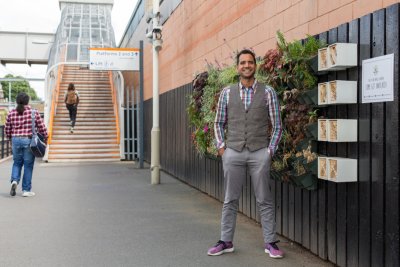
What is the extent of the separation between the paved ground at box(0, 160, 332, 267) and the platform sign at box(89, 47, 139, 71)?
5554 mm

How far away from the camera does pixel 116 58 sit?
14469 mm

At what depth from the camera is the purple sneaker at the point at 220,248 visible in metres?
4.63

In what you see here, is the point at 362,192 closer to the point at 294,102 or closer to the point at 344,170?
the point at 344,170

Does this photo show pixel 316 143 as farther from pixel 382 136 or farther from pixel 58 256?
pixel 58 256

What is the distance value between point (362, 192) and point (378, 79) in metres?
0.88

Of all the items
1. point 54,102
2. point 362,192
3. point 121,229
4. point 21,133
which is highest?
point 54,102

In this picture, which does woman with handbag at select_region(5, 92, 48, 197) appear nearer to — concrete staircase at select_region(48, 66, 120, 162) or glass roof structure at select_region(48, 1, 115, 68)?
concrete staircase at select_region(48, 66, 120, 162)

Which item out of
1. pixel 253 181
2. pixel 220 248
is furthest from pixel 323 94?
pixel 220 248

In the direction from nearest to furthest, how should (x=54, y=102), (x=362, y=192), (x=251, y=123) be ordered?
(x=362, y=192), (x=251, y=123), (x=54, y=102)

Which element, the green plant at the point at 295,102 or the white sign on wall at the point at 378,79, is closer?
the white sign on wall at the point at 378,79

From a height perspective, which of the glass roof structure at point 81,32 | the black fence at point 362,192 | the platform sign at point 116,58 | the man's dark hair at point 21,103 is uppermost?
the glass roof structure at point 81,32

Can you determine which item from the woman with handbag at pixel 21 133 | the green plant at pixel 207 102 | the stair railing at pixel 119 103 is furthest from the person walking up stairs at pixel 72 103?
the green plant at pixel 207 102

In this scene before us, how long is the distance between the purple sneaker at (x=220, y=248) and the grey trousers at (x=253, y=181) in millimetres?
55

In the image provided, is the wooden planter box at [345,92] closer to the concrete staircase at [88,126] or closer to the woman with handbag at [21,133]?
the woman with handbag at [21,133]
